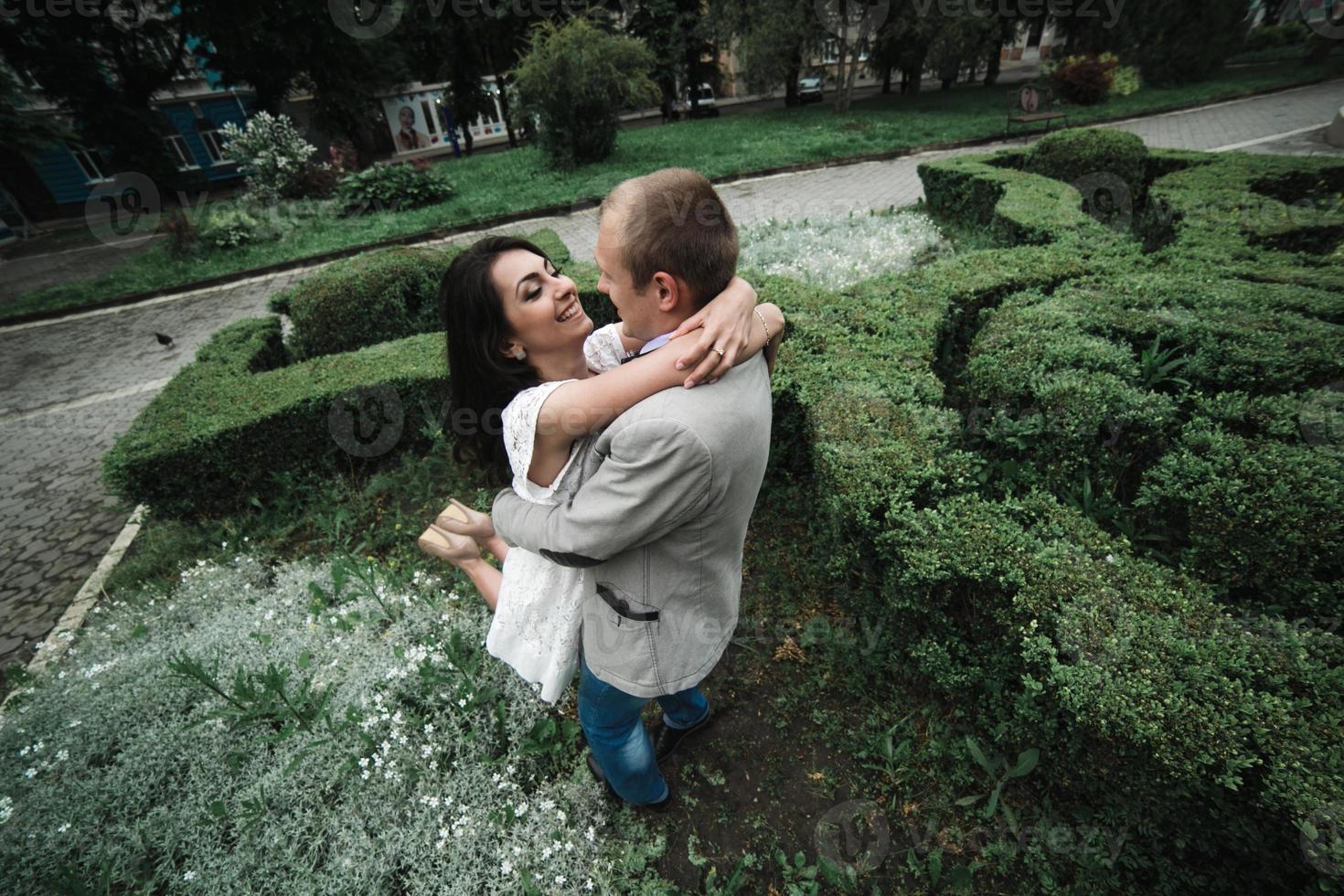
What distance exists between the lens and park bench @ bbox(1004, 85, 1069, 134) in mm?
15570

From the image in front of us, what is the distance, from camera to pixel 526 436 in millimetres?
1634

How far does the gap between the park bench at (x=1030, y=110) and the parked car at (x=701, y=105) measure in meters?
17.3

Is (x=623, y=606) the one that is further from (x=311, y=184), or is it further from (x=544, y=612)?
(x=311, y=184)

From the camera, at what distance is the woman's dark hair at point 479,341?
1.89m

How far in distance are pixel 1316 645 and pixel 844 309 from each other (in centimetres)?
323

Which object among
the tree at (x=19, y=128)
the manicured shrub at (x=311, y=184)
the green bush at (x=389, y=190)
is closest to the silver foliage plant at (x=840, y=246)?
the green bush at (x=389, y=190)

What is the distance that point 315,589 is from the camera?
365cm

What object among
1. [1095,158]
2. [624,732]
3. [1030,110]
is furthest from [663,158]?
[624,732]

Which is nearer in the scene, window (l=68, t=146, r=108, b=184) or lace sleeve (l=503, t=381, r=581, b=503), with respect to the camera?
lace sleeve (l=503, t=381, r=581, b=503)

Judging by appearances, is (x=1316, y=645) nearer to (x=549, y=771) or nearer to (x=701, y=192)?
(x=701, y=192)

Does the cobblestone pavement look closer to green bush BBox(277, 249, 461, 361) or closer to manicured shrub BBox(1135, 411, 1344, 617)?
green bush BBox(277, 249, 461, 361)

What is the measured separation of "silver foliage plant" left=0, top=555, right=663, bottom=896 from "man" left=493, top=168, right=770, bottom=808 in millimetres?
945

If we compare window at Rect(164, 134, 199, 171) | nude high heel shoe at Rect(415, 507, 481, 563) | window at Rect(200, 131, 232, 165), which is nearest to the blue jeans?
nude high heel shoe at Rect(415, 507, 481, 563)

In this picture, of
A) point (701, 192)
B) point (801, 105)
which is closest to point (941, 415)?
point (701, 192)
